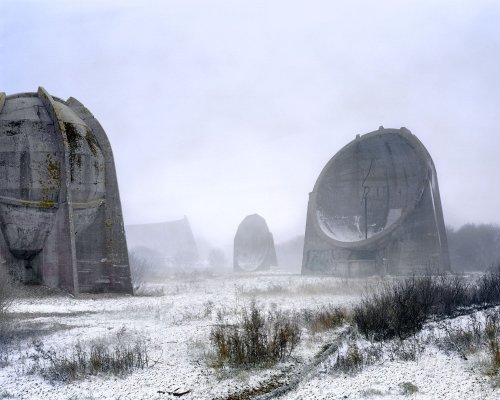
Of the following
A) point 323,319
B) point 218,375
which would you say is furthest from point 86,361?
point 323,319

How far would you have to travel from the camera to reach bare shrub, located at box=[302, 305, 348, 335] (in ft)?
29.2

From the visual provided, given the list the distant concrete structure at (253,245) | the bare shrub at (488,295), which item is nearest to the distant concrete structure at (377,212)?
the bare shrub at (488,295)

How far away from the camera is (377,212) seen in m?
29.1

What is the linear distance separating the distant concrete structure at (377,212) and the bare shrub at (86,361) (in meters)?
19.7

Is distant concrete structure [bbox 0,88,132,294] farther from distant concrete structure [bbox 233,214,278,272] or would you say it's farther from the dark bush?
distant concrete structure [bbox 233,214,278,272]

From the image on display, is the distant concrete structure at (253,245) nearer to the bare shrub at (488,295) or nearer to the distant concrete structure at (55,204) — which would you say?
the distant concrete structure at (55,204)

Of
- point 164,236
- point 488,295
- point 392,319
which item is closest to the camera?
point 392,319

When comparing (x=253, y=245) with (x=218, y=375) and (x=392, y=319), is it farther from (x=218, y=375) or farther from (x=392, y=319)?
(x=218, y=375)

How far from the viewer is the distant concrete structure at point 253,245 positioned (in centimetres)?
4681

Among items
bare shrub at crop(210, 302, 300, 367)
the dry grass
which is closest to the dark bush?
bare shrub at crop(210, 302, 300, 367)

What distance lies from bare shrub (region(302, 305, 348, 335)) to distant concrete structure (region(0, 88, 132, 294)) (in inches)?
313

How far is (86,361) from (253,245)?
41261 mm

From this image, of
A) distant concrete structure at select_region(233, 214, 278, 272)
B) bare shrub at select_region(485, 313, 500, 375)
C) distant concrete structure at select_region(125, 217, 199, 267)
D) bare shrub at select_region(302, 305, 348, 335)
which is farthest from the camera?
distant concrete structure at select_region(125, 217, 199, 267)

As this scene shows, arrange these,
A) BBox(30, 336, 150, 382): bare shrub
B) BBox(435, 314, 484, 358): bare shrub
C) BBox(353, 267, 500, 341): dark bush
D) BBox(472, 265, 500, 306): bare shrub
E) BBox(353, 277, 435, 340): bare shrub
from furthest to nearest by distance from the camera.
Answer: BBox(472, 265, 500, 306): bare shrub → BBox(353, 267, 500, 341): dark bush → BBox(353, 277, 435, 340): bare shrub → BBox(435, 314, 484, 358): bare shrub → BBox(30, 336, 150, 382): bare shrub
